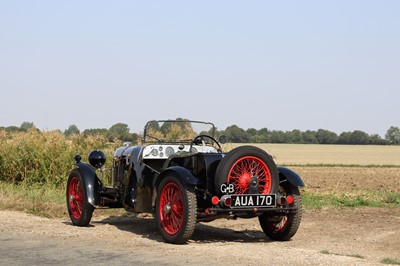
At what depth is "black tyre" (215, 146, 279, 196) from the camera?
9.70 meters

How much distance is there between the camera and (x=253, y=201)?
9.77m

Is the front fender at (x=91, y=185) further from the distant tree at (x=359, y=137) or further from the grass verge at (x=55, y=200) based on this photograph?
the distant tree at (x=359, y=137)

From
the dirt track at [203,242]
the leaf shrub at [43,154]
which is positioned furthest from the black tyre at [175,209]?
the leaf shrub at [43,154]

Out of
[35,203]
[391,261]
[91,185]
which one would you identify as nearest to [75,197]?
[91,185]

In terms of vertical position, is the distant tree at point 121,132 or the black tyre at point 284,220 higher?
the distant tree at point 121,132

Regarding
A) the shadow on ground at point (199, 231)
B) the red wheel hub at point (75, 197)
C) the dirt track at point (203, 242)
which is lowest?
the shadow on ground at point (199, 231)

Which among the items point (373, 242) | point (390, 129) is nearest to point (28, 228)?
point (373, 242)

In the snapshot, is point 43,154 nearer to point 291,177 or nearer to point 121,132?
point 121,132

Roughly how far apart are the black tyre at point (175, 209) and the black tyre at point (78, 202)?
6.59ft

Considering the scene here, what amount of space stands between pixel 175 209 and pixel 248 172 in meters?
1.16

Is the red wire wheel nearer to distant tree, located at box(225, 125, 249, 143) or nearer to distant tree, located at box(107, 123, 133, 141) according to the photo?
distant tree, located at box(225, 125, 249, 143)

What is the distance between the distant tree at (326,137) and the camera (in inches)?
3760

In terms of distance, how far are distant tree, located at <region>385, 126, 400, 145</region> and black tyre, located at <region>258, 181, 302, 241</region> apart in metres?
86.9

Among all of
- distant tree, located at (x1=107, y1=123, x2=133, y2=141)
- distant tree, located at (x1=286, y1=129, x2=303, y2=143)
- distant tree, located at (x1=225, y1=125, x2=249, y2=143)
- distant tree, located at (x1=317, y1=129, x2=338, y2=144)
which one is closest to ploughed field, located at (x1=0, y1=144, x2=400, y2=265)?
distant tree, located at (x1=225, y1=125, x2=249, y2=143)
